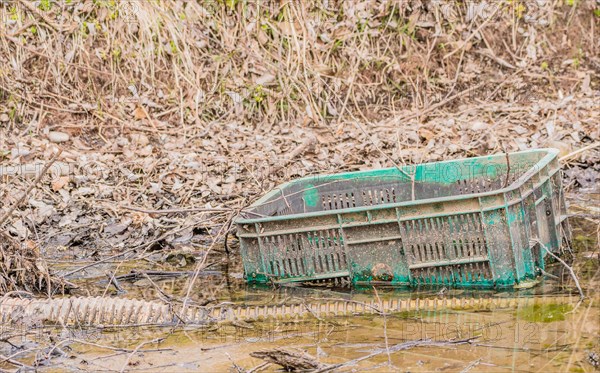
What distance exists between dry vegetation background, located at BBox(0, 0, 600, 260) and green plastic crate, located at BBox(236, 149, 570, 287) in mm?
3270

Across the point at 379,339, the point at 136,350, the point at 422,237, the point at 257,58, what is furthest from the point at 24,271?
the point at 257,58

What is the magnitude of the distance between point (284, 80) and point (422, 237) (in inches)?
227

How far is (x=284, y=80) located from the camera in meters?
11.8

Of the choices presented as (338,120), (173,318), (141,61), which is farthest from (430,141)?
(173,318)

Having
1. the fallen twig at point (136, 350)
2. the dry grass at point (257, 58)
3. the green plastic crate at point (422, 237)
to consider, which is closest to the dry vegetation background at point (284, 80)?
the dry grass at point (257, 58)

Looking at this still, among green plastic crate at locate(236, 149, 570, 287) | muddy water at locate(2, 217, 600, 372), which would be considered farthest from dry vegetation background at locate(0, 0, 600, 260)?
muddy water at locate(2, 217, 600, 372)

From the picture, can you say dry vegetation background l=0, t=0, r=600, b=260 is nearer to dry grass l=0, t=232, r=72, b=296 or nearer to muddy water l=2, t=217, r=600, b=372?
dry grass l=0, t=232, r=72, b=296

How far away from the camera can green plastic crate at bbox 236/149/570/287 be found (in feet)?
20.3

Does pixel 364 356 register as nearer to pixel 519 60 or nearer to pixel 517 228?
pixel 517 228

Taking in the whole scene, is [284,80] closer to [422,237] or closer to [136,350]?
[422,237]

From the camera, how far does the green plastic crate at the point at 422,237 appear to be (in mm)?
6195

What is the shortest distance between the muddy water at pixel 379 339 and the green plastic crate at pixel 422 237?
0.13 metres

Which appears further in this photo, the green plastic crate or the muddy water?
the green plastic crate

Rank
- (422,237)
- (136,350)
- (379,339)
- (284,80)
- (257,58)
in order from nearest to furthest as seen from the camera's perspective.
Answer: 1. (136,350)
2. (379,339)
3. (422,237)
4. (284,80)
5. (257,58)
